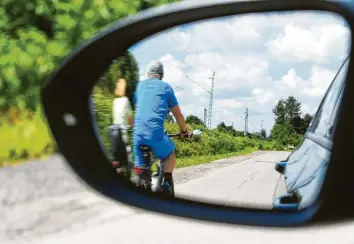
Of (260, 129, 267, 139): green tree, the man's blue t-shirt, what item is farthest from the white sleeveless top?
(260, 129, 267, 139): green tree

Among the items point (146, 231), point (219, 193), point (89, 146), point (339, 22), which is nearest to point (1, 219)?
point (146, 231)

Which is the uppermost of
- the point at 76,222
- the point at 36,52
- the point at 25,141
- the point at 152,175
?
the point at 36,52

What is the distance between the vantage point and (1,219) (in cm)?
440

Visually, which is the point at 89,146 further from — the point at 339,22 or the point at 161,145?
the point at 339,22

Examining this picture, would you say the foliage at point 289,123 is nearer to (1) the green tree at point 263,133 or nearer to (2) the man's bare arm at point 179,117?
(1) the green tree at point 263,133

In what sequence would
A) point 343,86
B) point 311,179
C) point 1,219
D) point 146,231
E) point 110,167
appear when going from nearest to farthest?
1. point 343,86
2. point 311,179
3. point 110,167
4. point 146,231
5. point 1,219

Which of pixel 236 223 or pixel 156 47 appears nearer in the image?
pixel 236 223

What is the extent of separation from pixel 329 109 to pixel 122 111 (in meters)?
0.40

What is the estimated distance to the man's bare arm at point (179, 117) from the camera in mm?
1262

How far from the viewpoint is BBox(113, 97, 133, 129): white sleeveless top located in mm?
1295

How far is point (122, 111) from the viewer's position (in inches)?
51.6

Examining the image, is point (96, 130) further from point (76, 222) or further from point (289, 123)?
point (76, 222)

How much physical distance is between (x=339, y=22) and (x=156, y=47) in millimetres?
397

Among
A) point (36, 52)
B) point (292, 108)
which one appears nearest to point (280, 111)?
point (292, 108)
